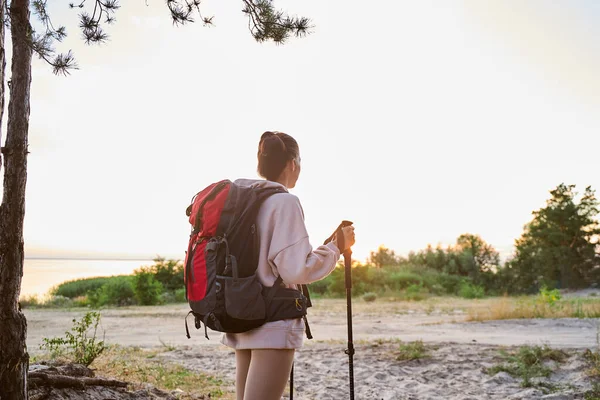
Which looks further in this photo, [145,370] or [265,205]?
[145,370]

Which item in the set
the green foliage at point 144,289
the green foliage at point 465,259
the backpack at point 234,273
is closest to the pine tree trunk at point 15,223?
the backpack at point 234,273

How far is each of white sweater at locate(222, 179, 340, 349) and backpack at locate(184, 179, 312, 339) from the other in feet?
0.12

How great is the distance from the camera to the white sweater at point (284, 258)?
90.6 inches

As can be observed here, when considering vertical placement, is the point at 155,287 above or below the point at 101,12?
below

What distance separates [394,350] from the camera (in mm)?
7887

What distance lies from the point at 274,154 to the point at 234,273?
0.65 m

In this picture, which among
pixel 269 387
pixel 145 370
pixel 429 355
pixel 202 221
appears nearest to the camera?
pixel 269 387

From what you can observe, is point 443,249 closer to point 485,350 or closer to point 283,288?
point 485,350

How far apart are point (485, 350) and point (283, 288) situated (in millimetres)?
6388

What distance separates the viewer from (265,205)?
2412 millimetres

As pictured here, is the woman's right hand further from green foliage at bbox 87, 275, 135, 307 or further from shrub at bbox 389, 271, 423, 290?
shrub at bbox 389, 271, 423, 290

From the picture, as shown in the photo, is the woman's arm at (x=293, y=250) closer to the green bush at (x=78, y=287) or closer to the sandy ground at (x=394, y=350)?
the sandy ground at (x=394, y=350)

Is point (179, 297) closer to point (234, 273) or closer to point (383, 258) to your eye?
point (383, 258)

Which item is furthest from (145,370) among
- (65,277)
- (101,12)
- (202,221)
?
(65,277)
